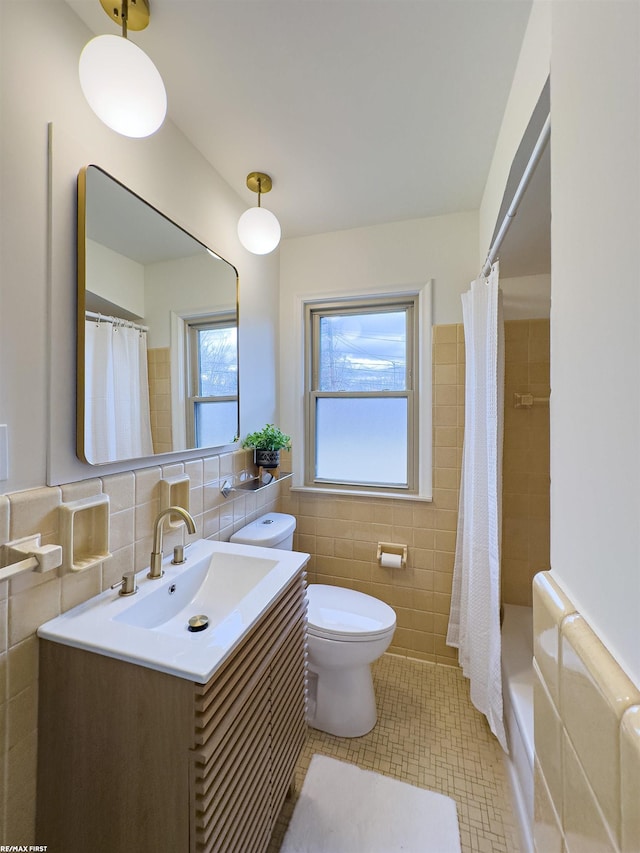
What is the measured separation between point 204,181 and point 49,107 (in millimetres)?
708

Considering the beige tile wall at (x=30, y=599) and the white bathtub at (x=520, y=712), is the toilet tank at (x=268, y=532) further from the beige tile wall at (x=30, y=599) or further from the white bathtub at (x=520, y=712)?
the white bathtub at (x=520, y=712)

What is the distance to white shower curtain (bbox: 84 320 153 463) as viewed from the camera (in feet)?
3.35

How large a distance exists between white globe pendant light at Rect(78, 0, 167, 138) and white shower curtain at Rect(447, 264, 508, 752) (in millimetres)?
1288

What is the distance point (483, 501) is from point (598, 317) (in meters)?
1.31

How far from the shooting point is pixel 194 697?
0.74 metres

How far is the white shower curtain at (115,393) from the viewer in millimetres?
1022

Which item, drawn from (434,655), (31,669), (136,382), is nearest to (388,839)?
(434,655)

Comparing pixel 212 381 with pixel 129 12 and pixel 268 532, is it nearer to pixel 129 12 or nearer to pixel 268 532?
pixel 268 532

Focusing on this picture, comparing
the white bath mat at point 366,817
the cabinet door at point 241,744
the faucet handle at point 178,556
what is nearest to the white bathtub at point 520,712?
the white bath mat at point 366,817

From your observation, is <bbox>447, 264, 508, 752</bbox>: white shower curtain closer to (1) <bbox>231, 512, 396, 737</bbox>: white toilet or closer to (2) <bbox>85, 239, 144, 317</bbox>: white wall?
(1) <bbox>231, 512, 396, 737</bbox>: white toilet

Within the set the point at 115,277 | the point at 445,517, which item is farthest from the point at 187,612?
the point at 445,517

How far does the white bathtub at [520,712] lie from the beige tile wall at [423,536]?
14.0 inches

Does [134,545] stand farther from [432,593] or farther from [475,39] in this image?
[475,39]

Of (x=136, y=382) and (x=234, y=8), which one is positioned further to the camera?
(x=136, y=382)
